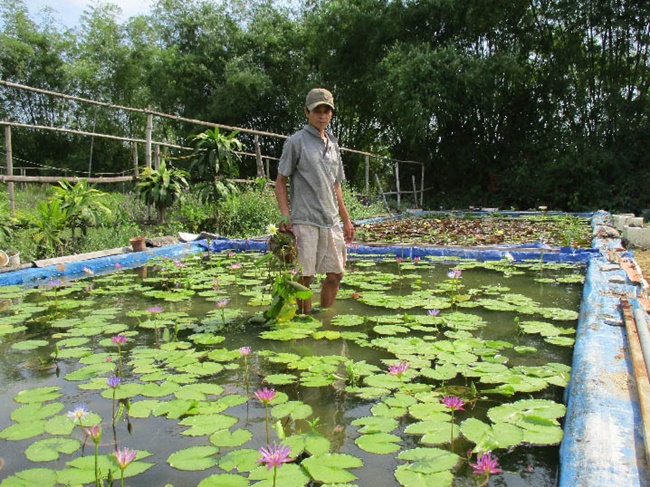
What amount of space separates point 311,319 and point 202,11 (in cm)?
1626

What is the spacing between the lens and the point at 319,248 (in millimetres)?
2842

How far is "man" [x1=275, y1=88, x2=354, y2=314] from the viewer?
8.87 feet

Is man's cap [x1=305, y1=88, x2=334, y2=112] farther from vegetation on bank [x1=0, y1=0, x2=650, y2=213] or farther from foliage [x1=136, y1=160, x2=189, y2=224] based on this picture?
vegetation on bank [x1=0, y1=0, x2=650, y2=213]

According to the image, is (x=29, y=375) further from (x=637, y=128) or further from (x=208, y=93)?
(x=208, y=93)

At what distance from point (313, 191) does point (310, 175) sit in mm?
Result: 91

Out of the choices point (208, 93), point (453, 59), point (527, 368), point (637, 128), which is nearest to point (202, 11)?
point (208, 93)

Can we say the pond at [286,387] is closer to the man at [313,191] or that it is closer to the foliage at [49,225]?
the man at [313,191]

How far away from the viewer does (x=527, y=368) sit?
197 cm

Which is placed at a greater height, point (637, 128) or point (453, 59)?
point (453, 59)

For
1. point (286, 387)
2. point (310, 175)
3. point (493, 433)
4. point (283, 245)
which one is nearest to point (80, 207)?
point (283, 245)

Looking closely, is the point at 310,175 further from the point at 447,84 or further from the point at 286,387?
the point at 447,84

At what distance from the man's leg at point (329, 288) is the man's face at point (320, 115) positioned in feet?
2.81

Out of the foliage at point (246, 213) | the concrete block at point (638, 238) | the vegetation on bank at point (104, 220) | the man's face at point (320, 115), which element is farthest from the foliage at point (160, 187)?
the concrete block at point (638, 238)

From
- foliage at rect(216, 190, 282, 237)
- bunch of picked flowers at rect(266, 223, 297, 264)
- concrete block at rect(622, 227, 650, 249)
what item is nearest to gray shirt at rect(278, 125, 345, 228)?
Answer: bunch of picked flowers at rect(266, 223, 297, 264)
